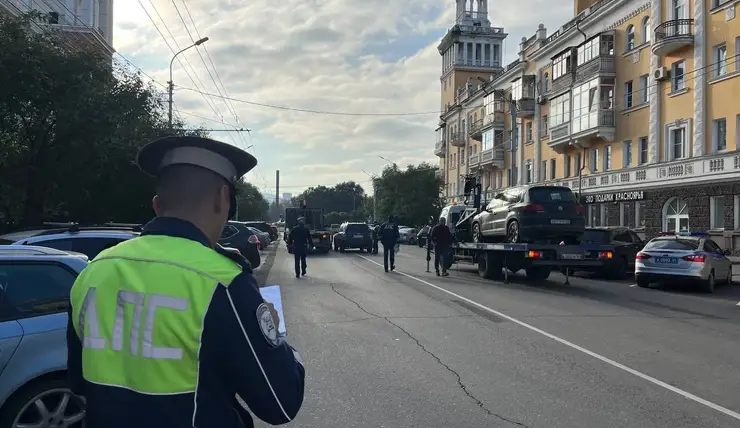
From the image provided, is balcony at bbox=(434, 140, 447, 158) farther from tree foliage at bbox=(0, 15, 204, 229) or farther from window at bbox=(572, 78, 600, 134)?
tree foliage at bbox=(0, 15, 204, 229)

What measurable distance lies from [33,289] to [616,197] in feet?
118

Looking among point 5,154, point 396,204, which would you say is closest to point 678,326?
point 5,154

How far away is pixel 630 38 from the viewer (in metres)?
36.0

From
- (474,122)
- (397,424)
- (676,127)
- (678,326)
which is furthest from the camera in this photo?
(474,122)

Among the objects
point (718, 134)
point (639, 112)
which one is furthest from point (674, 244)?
point (639, 112)

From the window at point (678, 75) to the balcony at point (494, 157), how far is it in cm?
2446

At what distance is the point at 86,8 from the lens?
155ft

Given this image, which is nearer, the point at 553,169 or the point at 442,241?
the point at 442,241

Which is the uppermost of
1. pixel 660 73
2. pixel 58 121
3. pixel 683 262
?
pixel 660 73

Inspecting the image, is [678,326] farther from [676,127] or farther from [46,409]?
[676,127]

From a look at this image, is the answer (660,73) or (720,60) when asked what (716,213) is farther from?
(660,73)

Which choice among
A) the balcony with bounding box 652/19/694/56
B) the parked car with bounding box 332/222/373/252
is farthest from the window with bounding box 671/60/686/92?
the parked car with bounding box 332/222/373/252

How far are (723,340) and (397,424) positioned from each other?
6.53 m

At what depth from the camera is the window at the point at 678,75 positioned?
31.3 m
